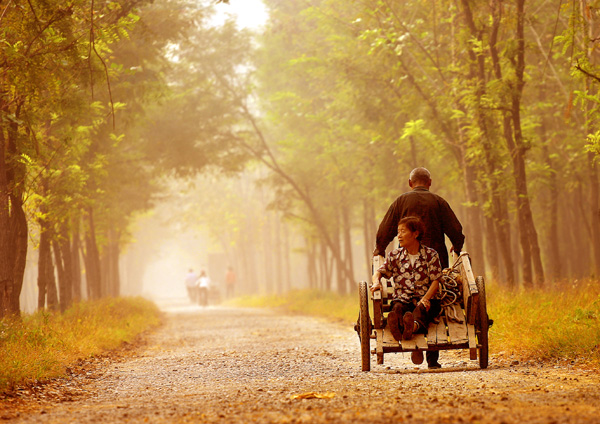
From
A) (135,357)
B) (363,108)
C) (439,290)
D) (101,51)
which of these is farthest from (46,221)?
(439,290)

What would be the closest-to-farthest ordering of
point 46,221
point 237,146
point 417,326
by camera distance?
point 417,326
point 46,221
point 237,146

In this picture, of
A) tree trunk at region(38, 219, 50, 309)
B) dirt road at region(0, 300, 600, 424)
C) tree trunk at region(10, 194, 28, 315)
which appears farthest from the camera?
tree trunk at region(38, 219, 50, 309)

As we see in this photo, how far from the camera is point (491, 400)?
5617mm

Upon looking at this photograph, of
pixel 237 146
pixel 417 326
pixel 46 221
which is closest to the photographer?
pixel 417 326

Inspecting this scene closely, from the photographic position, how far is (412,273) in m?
7.77

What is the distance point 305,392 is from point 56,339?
243 inches

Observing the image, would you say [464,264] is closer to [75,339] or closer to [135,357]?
[135,357]

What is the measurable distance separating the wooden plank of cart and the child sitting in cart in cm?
12

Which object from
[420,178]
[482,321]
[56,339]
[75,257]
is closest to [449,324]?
[482,321]

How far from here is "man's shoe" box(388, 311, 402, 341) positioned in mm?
7457

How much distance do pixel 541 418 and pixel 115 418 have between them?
3067 mm

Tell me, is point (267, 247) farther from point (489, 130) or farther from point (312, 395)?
point (312, 395)

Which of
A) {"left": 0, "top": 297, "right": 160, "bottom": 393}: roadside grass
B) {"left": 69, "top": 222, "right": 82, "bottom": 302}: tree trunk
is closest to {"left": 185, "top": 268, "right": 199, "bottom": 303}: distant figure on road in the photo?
{"left": 69, "top": 222, "right": 82, "bottom": 302}: tree trunk

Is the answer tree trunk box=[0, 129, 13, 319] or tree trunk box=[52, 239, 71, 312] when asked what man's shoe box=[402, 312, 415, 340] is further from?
tree trunk box=[52, 239, 71, 312]
